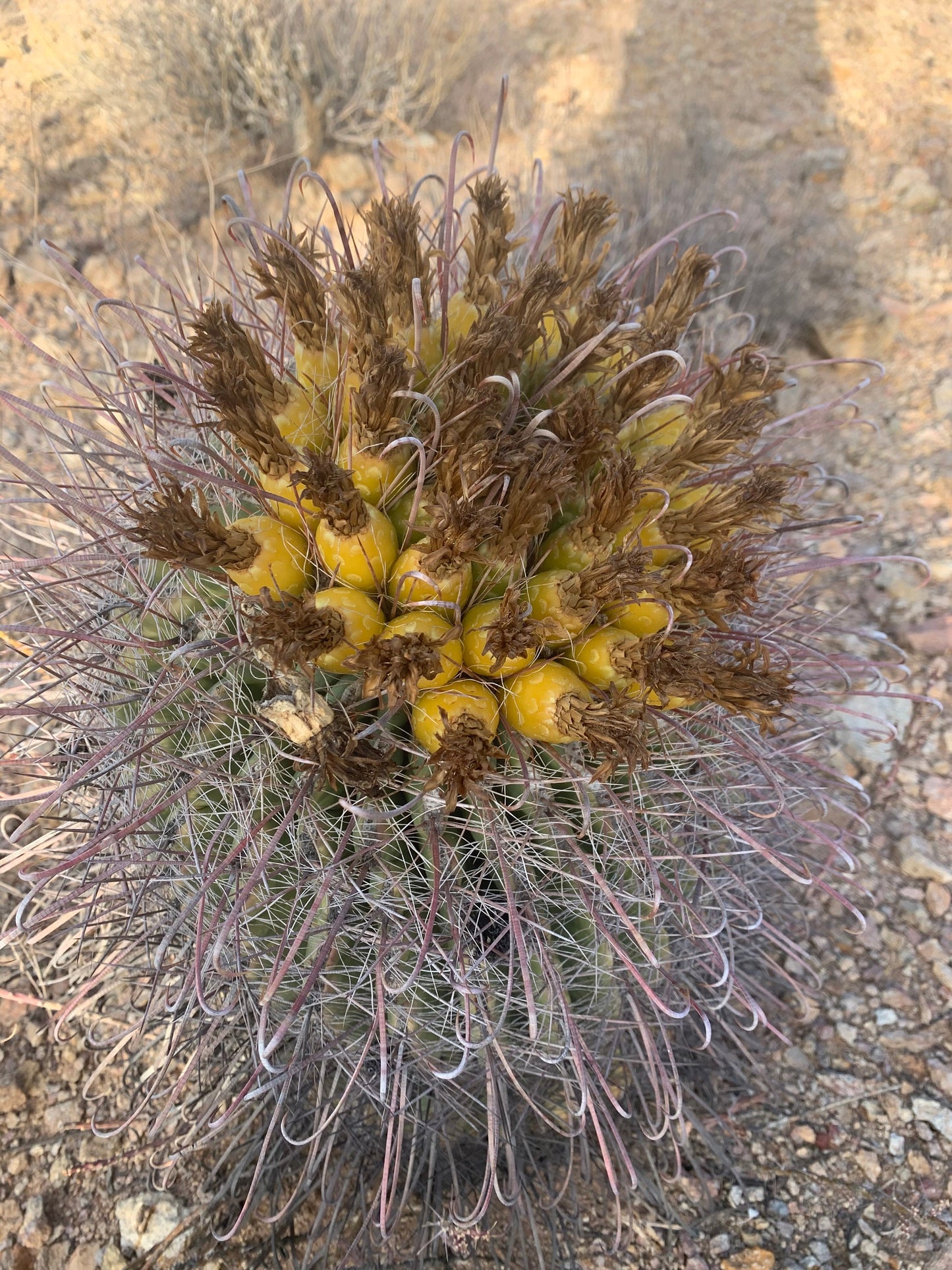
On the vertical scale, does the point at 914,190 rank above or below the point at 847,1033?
above

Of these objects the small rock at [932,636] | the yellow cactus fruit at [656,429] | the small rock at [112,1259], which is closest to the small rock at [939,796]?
the small rock at [932,636]

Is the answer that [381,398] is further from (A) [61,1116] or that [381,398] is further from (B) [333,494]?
(A) [61,1116]

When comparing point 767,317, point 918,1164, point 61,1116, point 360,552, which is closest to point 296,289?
point 360,552

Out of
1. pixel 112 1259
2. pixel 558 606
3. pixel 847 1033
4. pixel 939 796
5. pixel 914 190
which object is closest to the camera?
pixel 558 606

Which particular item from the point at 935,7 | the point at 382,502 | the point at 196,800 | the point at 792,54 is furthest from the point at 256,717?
the point at 935,7

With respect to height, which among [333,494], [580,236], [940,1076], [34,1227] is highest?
[580,236]

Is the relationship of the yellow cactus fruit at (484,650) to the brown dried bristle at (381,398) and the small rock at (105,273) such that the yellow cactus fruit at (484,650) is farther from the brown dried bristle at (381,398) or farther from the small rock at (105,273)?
the small rock at (105,273)
